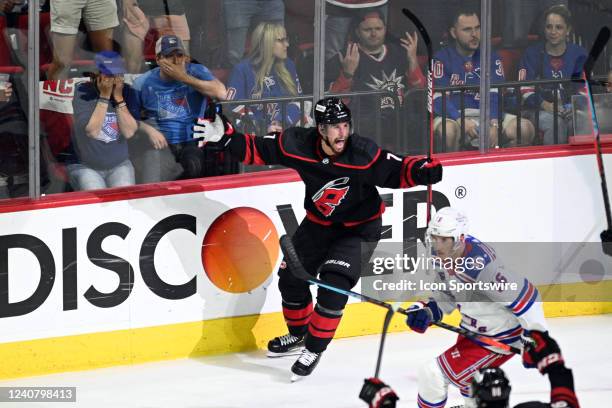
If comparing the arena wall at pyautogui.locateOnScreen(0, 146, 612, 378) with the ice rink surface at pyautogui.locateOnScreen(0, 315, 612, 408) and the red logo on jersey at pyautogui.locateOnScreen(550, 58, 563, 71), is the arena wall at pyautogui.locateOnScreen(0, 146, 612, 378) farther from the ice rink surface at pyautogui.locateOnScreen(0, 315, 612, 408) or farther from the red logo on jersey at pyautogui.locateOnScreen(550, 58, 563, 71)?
the red logo on jersey at pyautogui.locateOnScreen(550, 58, 563, 71)

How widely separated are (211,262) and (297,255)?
1.51ft

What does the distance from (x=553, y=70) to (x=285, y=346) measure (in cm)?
218

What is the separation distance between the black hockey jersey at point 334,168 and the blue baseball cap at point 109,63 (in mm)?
635

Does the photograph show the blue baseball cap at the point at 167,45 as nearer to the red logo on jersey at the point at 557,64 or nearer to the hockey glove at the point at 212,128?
the hockey glove at the point at 212,128

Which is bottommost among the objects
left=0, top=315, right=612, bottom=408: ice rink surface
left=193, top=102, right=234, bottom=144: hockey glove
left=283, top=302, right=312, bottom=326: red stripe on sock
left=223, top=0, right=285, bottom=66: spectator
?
left=0, top=315, right=612, bottom=408: ice rink surface

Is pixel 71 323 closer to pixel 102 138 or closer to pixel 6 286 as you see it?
pixel 6 286

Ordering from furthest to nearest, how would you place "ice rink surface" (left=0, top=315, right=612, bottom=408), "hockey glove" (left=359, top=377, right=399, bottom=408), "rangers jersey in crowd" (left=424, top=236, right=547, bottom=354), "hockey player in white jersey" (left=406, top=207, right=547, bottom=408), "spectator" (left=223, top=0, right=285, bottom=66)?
"spectator" (left=223, top=0, right=285, bottom=66) → "ice rink surface" (left=0, top=315, right=612, bottom=408) → "hockey player in white jersey" (left=406, top=207, right=547, bottom=408) → "rangers jersey in crowd" (left=424, top=236, right=547, bottom=354) → "hockey glove" (left=359, top=377, right=399, bottom=408)

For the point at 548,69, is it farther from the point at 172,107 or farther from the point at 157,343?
the point at 157,343

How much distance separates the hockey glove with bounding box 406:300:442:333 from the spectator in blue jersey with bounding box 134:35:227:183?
6.06ft

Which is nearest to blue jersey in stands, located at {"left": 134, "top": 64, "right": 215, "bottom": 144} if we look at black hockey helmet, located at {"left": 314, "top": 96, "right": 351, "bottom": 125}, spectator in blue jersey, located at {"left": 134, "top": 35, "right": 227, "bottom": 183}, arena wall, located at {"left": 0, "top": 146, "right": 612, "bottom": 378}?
spectator in blue jersey, located at {"left": 134, "top": 35, "right": 227, "bottom": 183}

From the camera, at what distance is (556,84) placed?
310 inches

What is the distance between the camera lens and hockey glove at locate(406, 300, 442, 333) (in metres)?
5.52

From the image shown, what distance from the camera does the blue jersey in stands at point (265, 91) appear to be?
7098 mm

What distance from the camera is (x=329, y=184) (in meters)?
6.77
